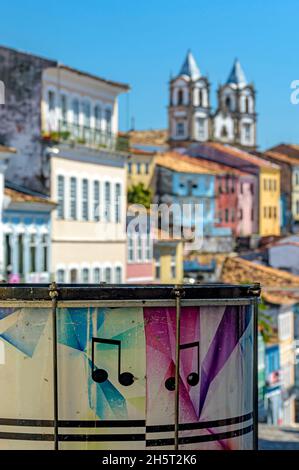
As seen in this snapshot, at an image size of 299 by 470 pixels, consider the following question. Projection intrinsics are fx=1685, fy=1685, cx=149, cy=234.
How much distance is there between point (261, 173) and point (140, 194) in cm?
3021

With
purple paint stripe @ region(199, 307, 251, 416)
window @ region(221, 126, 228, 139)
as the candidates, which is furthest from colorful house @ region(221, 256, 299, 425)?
window @ region(221, 126, 228, 139)

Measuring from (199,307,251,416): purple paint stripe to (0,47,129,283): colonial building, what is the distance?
43191 mm

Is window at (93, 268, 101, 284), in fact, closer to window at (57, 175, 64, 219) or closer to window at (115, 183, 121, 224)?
window at (115, 183, 121, 224)

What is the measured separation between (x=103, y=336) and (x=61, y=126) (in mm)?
46584

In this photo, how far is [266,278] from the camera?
7662 cm

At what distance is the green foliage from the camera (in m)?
90.4

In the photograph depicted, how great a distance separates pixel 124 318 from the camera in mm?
6973

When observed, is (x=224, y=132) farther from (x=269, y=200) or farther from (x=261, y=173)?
(x=261, y=173)

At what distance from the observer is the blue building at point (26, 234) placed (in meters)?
45.8

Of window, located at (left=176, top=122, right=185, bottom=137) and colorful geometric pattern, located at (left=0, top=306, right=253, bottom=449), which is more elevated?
window, located at (left=176, top=122, right=185, bottom=137)

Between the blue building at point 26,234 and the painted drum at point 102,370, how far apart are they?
37.3 metres

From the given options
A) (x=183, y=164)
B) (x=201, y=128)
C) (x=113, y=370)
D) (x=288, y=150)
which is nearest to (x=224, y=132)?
(x=201, y=128)

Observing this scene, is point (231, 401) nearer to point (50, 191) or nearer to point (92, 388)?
point (92, 388)

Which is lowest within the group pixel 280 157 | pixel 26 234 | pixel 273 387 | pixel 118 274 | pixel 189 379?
pixel 273 387
